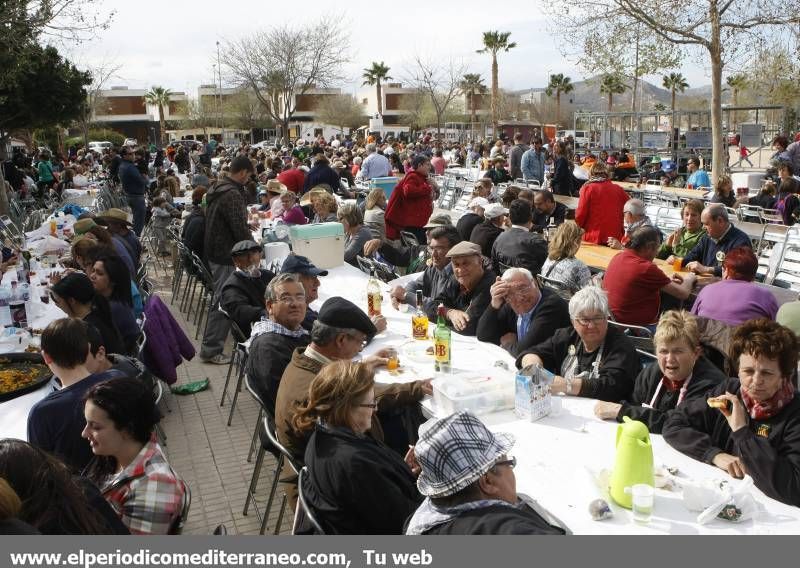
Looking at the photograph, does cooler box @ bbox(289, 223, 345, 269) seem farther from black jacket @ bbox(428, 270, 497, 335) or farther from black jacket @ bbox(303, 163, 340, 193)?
black jacket @ bbox(303, 163, 340, 193)

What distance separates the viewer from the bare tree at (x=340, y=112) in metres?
61.0

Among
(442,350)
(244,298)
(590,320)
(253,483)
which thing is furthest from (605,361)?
(244,298)

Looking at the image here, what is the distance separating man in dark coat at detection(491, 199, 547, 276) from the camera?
6.23 m

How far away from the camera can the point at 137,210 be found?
516 inches

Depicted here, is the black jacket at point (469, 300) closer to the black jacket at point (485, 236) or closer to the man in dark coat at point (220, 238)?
the black jacket at point (485, 236)

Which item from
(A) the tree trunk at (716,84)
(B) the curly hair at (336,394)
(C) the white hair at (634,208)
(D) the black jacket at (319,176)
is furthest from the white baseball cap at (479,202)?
(B) the curly hair at (336,394)

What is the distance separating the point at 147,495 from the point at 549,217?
8.70 metres

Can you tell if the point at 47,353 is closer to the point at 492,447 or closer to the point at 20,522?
the point at 20,522

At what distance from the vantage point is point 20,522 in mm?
1794

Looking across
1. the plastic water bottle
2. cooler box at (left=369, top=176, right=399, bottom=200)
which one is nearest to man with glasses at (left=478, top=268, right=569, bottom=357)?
the plastic water bottle

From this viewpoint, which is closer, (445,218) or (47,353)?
(47,353)

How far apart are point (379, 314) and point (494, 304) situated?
2.92 feet

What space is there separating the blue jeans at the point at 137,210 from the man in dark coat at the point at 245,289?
8.22 meters

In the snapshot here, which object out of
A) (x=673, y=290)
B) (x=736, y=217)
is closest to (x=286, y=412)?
(x=673, y=290)
